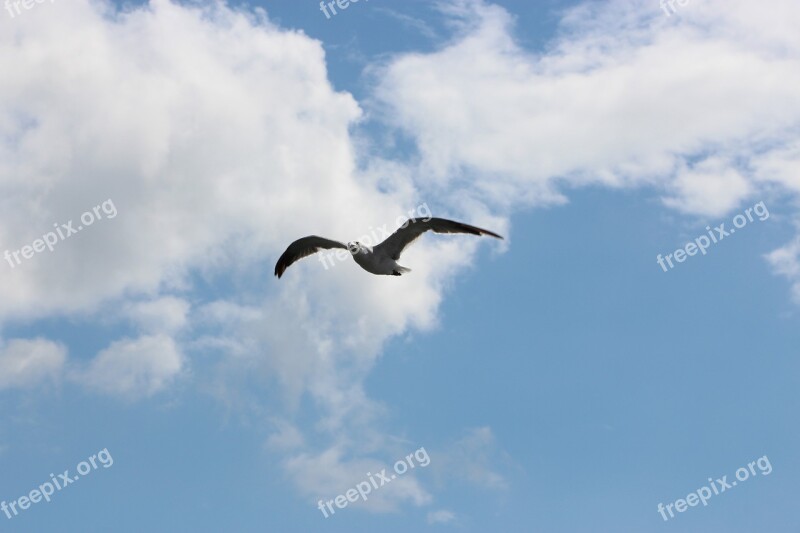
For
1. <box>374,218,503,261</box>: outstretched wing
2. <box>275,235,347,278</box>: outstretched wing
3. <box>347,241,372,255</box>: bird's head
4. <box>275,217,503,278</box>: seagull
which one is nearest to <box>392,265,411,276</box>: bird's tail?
<box>275,217,503,278</box>: seagull

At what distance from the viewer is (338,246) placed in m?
31.0

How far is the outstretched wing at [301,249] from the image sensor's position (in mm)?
31156

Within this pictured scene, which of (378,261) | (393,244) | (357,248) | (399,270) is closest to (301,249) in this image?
(357,248)

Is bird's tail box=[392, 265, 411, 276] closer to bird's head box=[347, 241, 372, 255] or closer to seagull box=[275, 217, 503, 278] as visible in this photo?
seagull box=[275, 217, 503, 278]

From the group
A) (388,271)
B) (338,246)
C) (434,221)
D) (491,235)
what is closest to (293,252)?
(338,246)

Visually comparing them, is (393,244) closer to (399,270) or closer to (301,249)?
(399,270)

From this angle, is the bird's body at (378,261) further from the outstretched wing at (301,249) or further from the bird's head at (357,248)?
the outstretched wing at (301,249)

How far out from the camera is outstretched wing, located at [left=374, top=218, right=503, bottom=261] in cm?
2884

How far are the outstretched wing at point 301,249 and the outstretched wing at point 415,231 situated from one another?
2130 millimetres

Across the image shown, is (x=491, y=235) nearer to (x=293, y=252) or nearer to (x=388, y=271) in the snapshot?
(x=388, y=271)

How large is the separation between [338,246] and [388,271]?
7.65ft

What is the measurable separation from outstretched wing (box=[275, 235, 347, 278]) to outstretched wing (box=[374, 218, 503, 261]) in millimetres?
2130

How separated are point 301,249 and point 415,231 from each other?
16.1 ft

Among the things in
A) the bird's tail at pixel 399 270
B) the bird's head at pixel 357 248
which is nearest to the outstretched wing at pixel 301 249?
the bird's head at pixel 357 248
